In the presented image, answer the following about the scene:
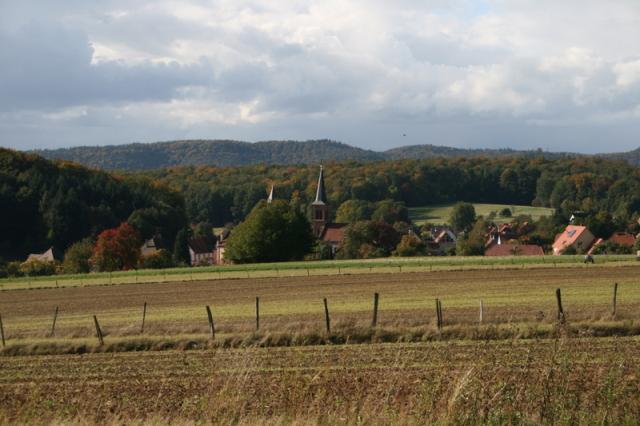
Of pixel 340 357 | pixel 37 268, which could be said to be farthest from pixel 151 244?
pixel 340 357

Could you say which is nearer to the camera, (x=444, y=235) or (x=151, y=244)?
(x=151, y=244)

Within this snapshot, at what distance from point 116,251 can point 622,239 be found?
198 ft

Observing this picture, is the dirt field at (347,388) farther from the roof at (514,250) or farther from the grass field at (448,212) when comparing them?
the grass field at (448,212)

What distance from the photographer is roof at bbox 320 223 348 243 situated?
120 m

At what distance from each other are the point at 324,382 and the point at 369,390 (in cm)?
116

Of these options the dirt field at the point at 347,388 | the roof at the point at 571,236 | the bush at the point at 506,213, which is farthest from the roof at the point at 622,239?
the dirt field at the point at 347,388

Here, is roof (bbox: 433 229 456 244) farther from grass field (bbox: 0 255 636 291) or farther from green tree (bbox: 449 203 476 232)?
A: grass field (bbox: 0 255 636 291)

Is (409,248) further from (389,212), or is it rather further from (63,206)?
(63,206)

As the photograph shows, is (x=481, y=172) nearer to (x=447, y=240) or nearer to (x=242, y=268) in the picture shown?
(x=447, y=240)

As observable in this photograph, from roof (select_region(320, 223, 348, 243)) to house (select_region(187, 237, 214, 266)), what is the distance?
20.8m

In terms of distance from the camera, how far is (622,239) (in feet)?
325

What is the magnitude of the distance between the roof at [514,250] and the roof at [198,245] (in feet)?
172

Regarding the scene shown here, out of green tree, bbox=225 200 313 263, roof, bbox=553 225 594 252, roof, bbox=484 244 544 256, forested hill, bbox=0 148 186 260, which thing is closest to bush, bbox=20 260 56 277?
green tree, bbox=225 200 313 263

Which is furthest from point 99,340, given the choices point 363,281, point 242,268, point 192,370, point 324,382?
point 242,268
